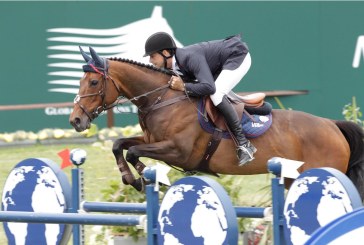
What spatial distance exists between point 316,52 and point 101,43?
9.98ft

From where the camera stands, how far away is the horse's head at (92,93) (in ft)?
21.7

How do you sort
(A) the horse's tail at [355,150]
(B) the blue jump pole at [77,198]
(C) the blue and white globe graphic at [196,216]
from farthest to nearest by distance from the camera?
(A) the horse's tail at [355,150] → (B) the blue jump pole at [77,198] → (C) the blue and white globe graphic at [196,216]

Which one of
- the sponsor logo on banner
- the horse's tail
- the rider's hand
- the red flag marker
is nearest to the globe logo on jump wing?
the sponsor logo on banner

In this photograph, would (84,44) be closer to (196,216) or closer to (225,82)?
(225,82)

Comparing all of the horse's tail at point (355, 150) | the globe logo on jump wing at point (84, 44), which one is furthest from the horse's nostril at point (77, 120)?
the globe logo on jump wing at point (84, 44)

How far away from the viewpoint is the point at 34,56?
1290 cm

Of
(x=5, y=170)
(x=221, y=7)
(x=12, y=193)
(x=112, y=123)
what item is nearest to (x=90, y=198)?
(x=5, y=170)

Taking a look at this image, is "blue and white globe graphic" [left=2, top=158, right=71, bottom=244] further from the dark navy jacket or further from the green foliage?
the green foliage

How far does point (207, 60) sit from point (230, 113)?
430 millimetres

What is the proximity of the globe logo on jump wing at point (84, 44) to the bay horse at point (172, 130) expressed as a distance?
6020 mm

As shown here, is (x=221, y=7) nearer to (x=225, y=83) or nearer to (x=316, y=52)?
(x=316, y=52)

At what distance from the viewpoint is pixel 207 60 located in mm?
6840

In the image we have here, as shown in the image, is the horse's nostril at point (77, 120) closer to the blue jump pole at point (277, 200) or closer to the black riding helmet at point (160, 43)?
the black riding helmet at point (160, 43)

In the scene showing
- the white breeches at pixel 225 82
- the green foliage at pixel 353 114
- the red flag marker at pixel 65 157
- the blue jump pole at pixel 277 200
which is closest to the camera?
the blue jump pole at pixel 277 200
